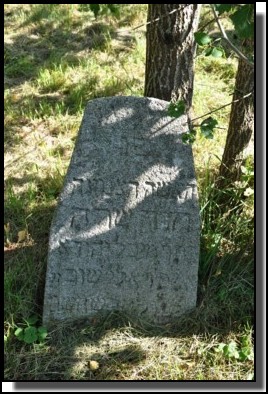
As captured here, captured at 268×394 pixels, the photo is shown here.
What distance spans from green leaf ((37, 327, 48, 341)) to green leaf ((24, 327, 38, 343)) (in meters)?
0.02

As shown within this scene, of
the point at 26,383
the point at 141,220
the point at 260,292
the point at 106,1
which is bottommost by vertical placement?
the point at 26,383

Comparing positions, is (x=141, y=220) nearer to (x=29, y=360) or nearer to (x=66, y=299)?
(x=66, y=299)

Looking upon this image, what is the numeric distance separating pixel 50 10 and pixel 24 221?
8.32 ft

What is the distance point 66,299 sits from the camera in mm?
3203

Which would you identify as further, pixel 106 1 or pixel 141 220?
pixel 141 220

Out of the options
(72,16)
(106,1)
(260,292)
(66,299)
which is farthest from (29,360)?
(72,16)

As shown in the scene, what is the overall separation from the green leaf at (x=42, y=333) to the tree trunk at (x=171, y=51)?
1.54 meters

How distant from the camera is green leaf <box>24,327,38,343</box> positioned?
307cm

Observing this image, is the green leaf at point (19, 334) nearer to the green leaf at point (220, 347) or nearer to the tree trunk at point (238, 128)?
the green leaf at point (220, 347)

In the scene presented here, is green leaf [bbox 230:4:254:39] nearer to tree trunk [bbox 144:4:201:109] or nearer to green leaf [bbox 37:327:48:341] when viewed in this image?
tree trunk [bbox 144:4:201:109]

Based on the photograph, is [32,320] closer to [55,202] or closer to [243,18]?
[55,202]

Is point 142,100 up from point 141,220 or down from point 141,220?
up

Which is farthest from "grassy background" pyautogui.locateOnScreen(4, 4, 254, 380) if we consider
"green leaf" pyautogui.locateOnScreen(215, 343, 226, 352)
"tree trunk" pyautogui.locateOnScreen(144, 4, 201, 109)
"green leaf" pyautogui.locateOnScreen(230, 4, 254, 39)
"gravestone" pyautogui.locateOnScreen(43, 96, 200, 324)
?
"green leaf" pyautogui.locateOnScreen(230, 4, 254, 39)

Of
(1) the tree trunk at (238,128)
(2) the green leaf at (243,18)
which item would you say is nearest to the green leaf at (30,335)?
(1) the tree trunk at (238,128)
